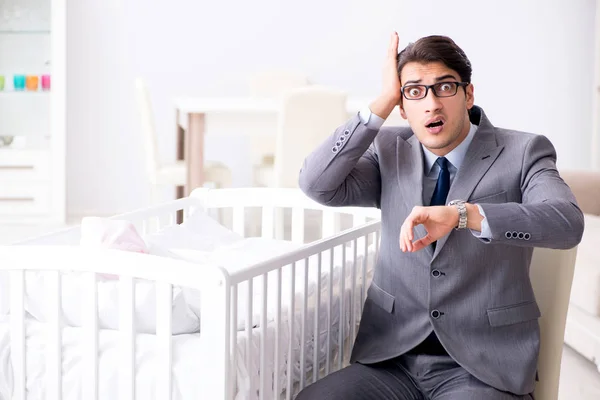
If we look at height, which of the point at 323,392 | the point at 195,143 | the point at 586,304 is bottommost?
the point at 586,304

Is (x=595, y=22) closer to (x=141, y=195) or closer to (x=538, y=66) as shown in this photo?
(x=538, y=66)

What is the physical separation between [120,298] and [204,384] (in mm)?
199

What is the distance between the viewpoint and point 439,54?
1.44 meters

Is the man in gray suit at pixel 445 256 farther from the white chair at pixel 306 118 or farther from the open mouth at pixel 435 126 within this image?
the white chair at pixel 306 118

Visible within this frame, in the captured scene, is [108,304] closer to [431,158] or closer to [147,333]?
[147,333]

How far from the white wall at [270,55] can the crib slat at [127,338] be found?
419cm

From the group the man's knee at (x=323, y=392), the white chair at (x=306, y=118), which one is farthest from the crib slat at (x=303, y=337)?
the white chair at (x=306, y=118)

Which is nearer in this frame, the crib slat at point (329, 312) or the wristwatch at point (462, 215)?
the wristwatch at point (462, 215)

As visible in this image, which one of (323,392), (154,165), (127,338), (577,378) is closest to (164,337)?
(127,338)

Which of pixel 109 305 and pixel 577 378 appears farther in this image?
pixel 577 378

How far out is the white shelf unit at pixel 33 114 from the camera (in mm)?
4934

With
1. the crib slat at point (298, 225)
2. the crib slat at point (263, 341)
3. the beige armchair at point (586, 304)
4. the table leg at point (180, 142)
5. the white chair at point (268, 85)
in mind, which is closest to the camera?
the crib slat at point (263, 341)

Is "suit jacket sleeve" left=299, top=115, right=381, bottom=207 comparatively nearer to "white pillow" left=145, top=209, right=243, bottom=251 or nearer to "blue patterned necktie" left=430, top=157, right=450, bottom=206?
"blue patterned necktie" left=430, top=157, right=450, bottom=206

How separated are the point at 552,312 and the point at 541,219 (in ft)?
1.04
